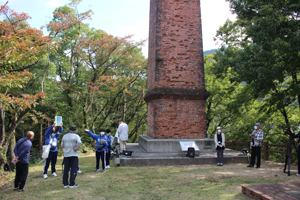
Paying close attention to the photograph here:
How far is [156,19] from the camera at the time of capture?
34.6 ft

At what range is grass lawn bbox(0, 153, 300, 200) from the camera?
488cm

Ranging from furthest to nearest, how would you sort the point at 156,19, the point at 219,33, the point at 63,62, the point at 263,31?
the point at 63,62
the point at 219,33
the point at 156,19
the point at 263,31

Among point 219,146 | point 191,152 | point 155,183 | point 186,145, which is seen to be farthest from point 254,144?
point 155,183

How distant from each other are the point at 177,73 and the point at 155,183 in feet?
19.8

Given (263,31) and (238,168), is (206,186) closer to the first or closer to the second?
(238,168)

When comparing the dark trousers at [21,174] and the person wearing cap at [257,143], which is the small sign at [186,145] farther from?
the dark trousers at [21,174]

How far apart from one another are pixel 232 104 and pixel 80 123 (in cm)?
1198

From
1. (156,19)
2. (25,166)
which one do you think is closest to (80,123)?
(156,19)

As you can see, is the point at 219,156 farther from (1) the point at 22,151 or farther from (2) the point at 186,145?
(1) the point at 22,151

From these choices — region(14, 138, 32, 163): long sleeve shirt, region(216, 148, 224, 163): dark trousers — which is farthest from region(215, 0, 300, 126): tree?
region(14, 138, 32, 163): long sleeve shirt

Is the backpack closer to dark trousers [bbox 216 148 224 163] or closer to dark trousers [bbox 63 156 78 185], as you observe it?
dark trousers [bbox 216 148 224 163]

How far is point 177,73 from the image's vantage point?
10.5 m

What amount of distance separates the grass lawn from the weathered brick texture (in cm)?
277

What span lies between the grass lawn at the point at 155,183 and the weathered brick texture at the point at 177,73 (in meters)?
2.77
